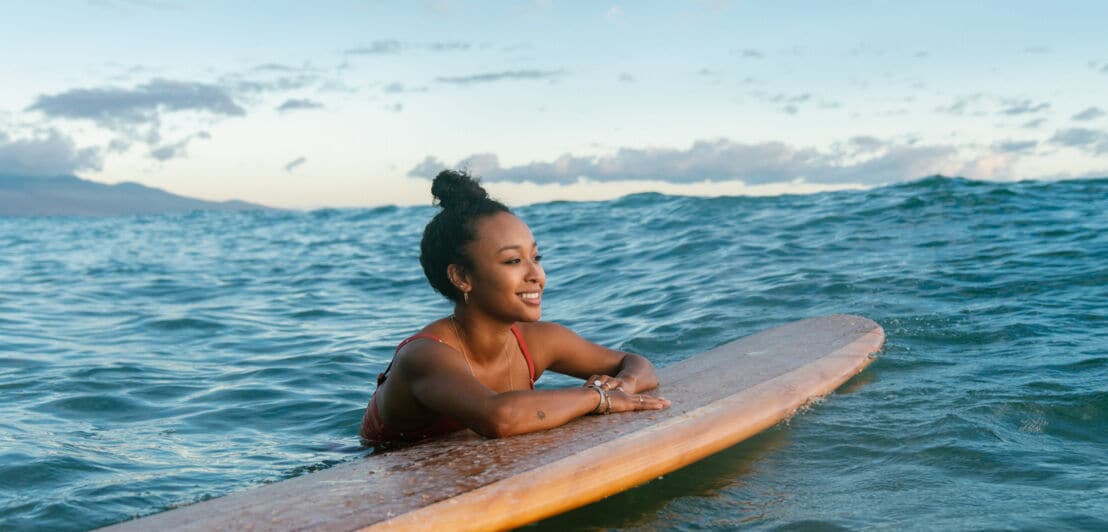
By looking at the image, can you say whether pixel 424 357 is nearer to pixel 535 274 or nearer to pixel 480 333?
pixel 480 333

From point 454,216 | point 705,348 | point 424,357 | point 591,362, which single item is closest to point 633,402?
point 591,362

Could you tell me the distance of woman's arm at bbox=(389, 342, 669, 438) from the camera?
3246mm

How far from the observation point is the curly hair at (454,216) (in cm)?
341

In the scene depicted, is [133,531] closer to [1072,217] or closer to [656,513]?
[656,513]

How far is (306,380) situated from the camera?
626cm

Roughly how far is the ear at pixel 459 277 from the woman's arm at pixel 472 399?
0.26 metres

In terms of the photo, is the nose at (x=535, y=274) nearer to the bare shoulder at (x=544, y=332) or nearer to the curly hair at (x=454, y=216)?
the curly hair at (x=454, y=216)

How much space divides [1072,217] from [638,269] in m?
5.57

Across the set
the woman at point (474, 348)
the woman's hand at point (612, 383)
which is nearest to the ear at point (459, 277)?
the woman at point (474, 348)

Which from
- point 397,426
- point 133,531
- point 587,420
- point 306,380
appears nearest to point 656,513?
point 587,420

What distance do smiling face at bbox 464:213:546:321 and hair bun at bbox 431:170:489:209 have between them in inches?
4.4

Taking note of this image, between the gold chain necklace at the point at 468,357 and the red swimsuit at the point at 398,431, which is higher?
the gold chain necklace at the point at 468,357

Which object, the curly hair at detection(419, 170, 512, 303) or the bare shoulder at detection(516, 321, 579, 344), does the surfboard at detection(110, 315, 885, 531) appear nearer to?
the bare shoulder at detection(516, 321, 579, 344)

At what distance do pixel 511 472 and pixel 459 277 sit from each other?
82cm
